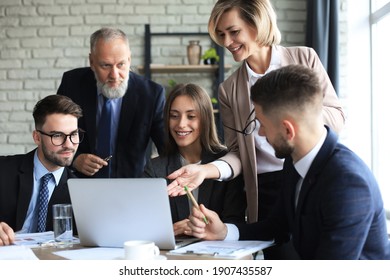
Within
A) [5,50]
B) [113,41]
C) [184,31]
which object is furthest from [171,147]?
[5,50]

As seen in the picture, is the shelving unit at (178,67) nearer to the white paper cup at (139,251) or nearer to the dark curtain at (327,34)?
the dark curtain at (327,34)

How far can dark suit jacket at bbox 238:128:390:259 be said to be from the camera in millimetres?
1299

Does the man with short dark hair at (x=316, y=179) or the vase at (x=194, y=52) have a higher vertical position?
the vase at (x=194, y=52)

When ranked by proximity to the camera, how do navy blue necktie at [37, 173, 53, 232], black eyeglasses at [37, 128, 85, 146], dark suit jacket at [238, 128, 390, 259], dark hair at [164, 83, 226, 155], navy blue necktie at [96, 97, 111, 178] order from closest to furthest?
dark suit jacket at [238, 128, 390, 259], navy blue necktie at [37, 173, 53, 232], black eyeglasses at [37, 128, 85, 146], dark hair at [164, 83, 226, 155], navy blue necktie at [96, 97, 111, 178]

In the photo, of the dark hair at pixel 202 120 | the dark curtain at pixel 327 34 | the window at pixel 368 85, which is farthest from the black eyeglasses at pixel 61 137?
the window at pixel 368 85

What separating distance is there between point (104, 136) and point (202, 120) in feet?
1.84

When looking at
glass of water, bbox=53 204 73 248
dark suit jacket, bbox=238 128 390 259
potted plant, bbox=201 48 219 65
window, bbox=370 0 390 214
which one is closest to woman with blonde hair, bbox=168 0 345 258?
glass of water, bbox=53 204 73 248

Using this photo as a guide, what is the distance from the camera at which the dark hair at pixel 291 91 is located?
1.45 metres

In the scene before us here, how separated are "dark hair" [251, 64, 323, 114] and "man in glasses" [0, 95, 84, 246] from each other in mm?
977

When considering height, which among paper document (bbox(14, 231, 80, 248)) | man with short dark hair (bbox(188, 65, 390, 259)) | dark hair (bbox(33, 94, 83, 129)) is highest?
dark hair (bbox(33, 94, 83, 129))

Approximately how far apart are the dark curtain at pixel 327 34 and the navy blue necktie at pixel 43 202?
258cm

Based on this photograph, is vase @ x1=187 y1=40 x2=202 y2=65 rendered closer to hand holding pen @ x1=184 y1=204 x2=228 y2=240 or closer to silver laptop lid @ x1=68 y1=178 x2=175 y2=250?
hand holding pen @ x1=184 y1=204 x2=228 y2=240
